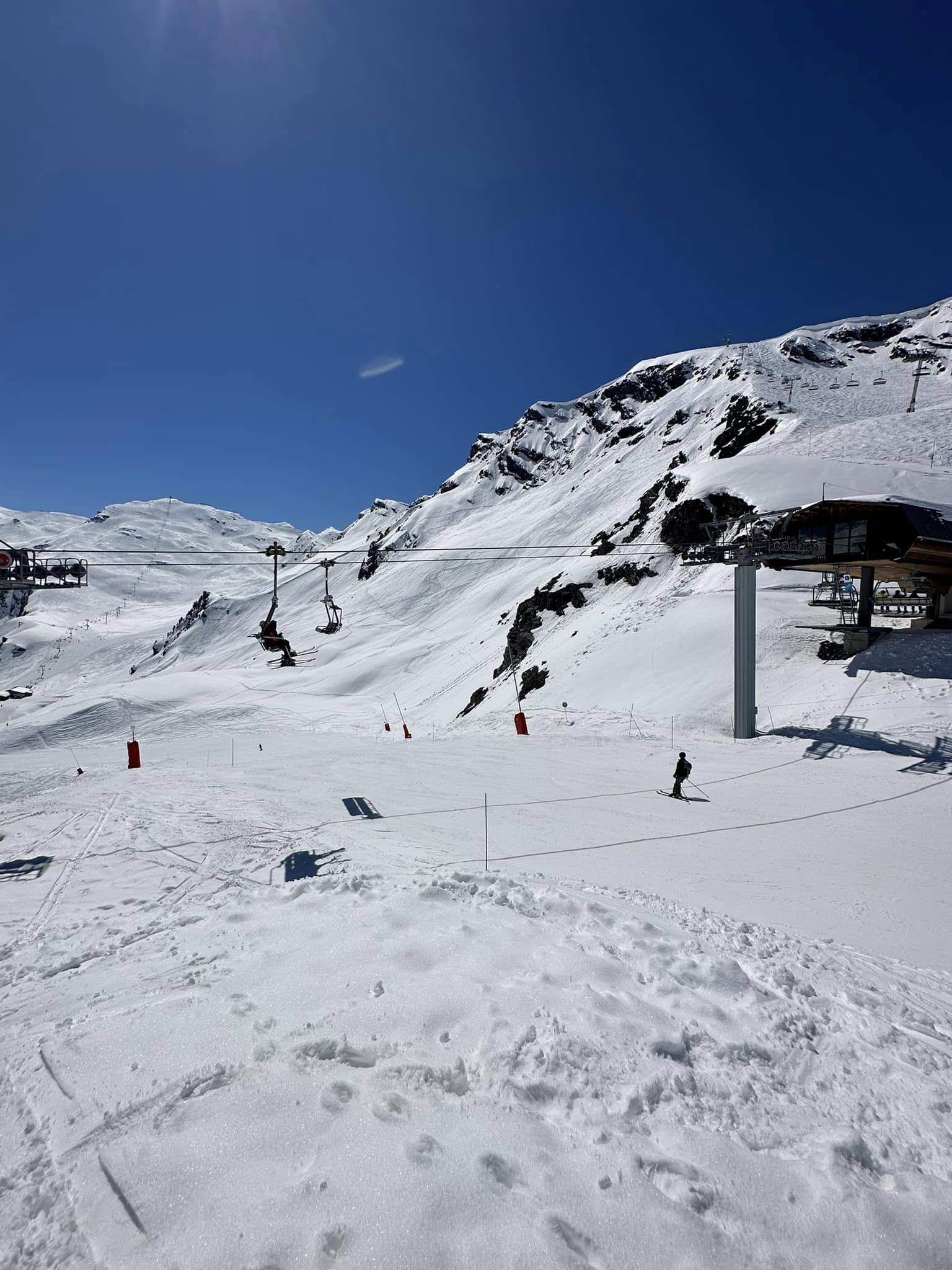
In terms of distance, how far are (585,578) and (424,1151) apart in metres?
47.1

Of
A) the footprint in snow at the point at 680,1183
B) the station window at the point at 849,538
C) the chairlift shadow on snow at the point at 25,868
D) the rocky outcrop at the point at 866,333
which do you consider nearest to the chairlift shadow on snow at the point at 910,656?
the station window at the point at 849,538

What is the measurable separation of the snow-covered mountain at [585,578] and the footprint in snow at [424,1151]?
51.5ft

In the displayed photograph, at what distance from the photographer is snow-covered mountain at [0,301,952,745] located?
2952 centimetres

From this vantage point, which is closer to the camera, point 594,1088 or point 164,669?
point 594,1088

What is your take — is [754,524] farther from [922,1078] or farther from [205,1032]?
[205,1032]

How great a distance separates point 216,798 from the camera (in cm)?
1428

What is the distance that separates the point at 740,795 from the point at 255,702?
1350 inches

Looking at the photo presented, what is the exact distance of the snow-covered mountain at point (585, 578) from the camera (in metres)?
29.5

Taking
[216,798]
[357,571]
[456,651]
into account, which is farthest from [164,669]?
[216,798]

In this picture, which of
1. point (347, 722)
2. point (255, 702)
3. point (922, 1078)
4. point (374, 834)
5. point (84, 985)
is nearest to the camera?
point (922, 1078)

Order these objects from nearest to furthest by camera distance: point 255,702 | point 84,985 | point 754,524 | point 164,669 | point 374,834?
1. point 84,985
2. point 374,834
3. point 754,524
4. point 255,702
5. point 164,669

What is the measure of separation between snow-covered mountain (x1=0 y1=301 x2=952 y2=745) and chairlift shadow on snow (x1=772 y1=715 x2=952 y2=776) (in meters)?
2.79

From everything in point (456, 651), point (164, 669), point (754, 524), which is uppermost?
point (754, 524)

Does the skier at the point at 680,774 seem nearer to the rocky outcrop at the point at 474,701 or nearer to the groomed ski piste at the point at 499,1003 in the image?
the groomed ski piste at the point at 499,1003
